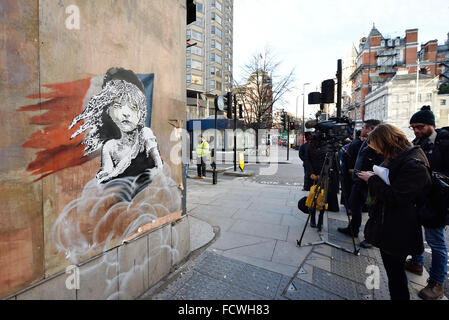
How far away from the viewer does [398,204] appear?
6.61 feet

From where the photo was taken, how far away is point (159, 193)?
9.41ft

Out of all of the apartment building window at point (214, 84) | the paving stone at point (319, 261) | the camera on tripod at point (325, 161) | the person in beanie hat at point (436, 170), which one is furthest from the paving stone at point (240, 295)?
the apartment building window at point (214, 84)

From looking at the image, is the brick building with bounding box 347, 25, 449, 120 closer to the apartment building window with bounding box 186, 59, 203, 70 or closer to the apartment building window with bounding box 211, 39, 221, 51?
the apartment building window with bounding box 211, 39, 221, 51

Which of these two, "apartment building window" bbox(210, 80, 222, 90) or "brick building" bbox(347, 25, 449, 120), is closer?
"apartment building window" bbox(210, 80, 222, 90)

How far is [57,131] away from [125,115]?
2.23 ft

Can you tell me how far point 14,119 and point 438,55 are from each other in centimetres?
8746

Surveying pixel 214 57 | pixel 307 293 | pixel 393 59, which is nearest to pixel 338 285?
pixel 307 293

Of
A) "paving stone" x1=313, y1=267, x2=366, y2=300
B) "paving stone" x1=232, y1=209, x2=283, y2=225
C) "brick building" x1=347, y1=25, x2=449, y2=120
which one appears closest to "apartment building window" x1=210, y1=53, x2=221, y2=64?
"brick building" x1=347, y1=25, x2=449, y2=120

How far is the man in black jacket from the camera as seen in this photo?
3.64m

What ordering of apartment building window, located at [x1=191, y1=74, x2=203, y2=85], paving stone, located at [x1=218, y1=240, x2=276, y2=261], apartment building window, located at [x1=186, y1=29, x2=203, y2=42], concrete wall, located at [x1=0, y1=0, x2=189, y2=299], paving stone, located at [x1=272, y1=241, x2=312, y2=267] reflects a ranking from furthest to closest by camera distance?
apartment building window, located at [x1=191, y1=74, x2=203, y2=85] → apartment building window, located at [x1=186, y1=29, x2=203, y2=42] → paving stone, located at [x1=218, y1=240, x2=276, y2=261] → paving stone, located at [x1=272, y1=241, x2=312, y2=267] → concrete wall, located at [x1=0, y1=0, x2=189, y2=299]

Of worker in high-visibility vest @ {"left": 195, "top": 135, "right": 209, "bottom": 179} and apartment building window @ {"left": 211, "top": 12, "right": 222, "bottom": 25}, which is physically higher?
apartment building window @ {"left": 211, "top": 12, "right": 222, "bottom": 25}

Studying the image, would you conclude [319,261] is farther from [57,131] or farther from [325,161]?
[57,131]
